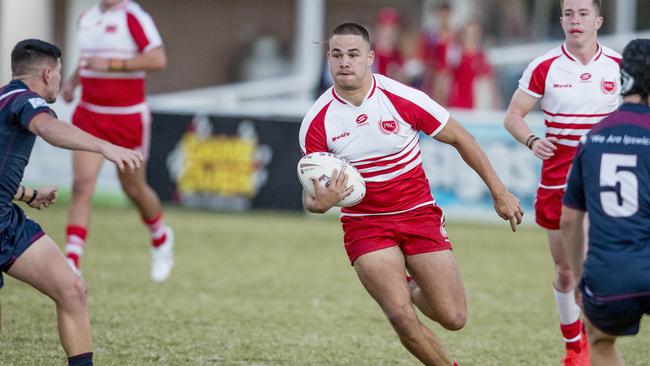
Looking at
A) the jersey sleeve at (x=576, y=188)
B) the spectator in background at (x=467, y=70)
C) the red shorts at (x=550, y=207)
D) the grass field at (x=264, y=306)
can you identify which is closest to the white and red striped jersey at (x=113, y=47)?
Result: the grass field at (x=264, y=306)

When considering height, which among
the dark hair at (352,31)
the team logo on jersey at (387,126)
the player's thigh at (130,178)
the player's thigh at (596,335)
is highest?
the dark hair at (352,31)

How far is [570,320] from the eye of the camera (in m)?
7.07

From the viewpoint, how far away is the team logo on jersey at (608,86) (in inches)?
271

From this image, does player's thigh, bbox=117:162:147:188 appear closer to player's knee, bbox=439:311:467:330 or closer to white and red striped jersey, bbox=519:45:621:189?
white and red striped jersey, bbox=519:45:621:189

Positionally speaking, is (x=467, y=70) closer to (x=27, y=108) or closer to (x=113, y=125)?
(x=113, y=125)

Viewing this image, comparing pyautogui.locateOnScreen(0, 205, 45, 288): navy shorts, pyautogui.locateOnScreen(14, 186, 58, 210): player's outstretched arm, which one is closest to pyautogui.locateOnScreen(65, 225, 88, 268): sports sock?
pyautogui.locateOnScreen(14, 186, 58, 210): player's outstretched arm

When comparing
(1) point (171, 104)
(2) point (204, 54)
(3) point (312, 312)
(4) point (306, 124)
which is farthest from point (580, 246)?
(2) point (204, 54)

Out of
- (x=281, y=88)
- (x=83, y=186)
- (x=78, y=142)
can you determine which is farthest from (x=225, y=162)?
(x=78, y=142)

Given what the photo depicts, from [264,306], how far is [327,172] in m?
3.42

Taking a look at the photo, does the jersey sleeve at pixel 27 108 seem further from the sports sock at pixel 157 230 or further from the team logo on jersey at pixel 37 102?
the sports sock at pixel 157 230

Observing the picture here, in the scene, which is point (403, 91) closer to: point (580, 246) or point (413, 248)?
point (413, 248)

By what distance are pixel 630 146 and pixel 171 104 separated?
11.9m

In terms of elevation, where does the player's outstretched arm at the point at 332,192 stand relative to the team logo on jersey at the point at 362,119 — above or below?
below

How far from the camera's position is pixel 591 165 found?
492 centimetres
